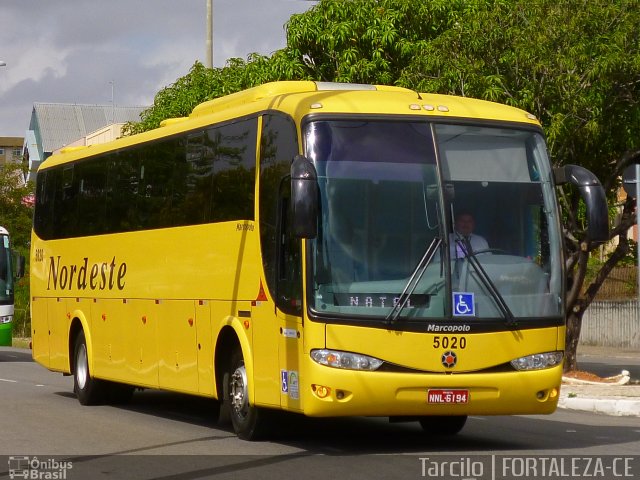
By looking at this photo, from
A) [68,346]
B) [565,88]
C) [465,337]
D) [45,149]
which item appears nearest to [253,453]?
[465,337]

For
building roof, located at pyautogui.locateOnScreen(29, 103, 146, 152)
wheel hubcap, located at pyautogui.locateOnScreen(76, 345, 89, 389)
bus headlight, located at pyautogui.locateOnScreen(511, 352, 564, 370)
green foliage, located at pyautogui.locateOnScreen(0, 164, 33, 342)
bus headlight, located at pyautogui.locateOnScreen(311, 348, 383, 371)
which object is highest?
building roof, located at pyautogui.locateOnScreen(29, 103, 146, 152)

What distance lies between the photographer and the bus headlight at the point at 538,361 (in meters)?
12.1

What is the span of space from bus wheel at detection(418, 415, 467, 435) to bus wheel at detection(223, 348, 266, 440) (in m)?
1.81

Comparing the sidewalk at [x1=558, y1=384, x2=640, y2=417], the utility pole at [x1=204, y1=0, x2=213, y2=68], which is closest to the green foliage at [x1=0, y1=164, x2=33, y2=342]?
the utility pole at [x1=204, y1=0, x2=213, y2=68]

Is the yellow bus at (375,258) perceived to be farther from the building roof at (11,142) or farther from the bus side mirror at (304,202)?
the building roof at (11,142)

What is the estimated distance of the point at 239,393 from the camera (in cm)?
1341

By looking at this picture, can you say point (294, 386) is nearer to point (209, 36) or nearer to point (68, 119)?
point (209, 36)

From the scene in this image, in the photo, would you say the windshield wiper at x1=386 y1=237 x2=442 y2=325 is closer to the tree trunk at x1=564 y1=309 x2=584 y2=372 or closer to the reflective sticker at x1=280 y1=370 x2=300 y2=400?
the reflective sticker at x1=280 y1=370 x2=300 y2=400

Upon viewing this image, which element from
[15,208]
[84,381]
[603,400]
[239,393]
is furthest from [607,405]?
[15,208]

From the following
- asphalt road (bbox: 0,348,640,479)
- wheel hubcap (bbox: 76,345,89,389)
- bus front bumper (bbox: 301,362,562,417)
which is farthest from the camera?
wheel hubcap (bbox: 76,345,89,389)

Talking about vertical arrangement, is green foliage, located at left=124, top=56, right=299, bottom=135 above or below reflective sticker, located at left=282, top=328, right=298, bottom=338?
above

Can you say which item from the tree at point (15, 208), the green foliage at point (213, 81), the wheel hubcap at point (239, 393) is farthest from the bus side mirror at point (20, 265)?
the tree at point (15, 208)

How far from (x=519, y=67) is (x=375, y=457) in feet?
35.1

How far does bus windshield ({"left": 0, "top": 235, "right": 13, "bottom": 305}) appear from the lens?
31891 mm
